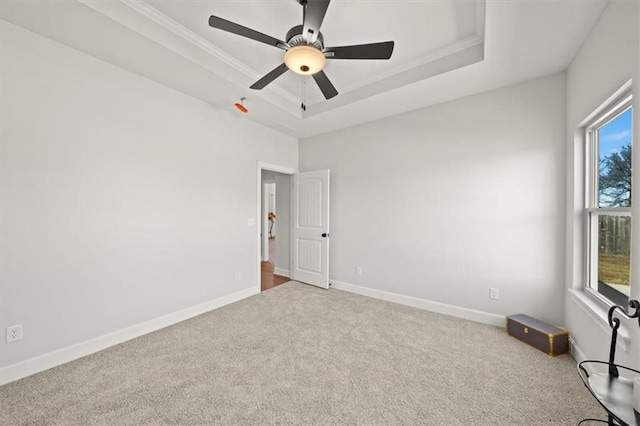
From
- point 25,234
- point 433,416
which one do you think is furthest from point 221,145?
point 433,416

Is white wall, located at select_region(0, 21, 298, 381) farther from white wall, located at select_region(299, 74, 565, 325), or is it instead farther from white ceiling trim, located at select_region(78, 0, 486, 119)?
white wall, located at select_region(299, 74, 565, 325)

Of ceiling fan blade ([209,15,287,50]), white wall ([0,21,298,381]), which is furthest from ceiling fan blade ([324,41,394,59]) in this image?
white wall ([0,21,298,381])

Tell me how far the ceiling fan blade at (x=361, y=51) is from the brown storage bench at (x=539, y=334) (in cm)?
273

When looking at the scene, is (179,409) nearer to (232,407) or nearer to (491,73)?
(232,407)

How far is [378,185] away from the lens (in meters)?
3.70

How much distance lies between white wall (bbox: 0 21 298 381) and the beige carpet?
43 centimetres

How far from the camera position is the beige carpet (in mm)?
1570

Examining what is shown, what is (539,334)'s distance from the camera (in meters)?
2.25

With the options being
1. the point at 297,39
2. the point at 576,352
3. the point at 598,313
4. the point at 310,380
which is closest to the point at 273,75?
the point at 297,39

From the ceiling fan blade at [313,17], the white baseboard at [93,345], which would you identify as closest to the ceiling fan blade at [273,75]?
the ceiling fan blade at [313,17]

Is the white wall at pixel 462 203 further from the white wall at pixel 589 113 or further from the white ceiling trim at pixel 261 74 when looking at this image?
the white ceiling trim at pixel 261 74

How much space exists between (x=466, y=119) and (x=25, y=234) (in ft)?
14.4

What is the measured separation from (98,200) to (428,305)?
151 inches

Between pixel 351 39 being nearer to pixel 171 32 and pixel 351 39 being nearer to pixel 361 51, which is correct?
pixel 361 51
